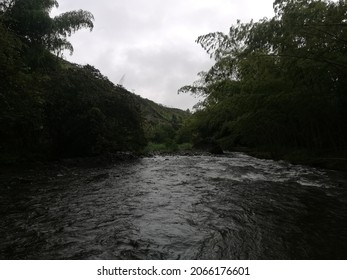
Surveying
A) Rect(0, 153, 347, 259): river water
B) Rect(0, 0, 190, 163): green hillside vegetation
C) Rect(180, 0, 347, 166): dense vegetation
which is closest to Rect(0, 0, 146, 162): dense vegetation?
Rect(0, 0, 190, 163): green hillside vegetation

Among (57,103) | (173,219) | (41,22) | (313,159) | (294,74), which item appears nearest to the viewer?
(173,219)

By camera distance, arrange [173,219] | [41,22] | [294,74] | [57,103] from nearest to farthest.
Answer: [173,219] → [294,74] → [57,103] → [41,22]

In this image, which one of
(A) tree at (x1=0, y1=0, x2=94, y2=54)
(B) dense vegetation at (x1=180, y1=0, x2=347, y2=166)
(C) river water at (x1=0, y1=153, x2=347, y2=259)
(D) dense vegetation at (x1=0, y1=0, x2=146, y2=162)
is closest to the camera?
(C) river water at (x1=0, y1=153, x2=347, y2=259)

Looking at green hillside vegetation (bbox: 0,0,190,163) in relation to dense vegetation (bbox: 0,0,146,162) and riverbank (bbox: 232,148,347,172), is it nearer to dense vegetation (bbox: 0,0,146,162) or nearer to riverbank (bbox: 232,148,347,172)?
dense vegetation (bbox: 0,0,146,162)

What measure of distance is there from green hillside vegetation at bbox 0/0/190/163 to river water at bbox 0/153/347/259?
4058mm

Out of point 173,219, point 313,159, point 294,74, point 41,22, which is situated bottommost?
point 173,219

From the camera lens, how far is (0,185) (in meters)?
8.81

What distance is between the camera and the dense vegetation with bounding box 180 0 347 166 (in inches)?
352

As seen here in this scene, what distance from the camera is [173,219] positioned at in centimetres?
584

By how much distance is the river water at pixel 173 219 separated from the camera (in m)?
4.37

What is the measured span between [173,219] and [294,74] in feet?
28.0

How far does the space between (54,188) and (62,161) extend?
6.70 meters

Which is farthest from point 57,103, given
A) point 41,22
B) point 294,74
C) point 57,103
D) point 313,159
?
point 313,159

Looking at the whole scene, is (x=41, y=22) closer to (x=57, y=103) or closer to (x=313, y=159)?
(x=57, y=103)
